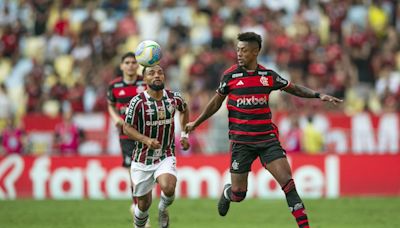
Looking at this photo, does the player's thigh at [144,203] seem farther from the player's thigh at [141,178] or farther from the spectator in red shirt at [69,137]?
the spectator in red shirt at [69,137]

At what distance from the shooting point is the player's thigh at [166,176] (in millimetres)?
12359

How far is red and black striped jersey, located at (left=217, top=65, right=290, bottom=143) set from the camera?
12578 mm

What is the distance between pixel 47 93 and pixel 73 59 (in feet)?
6.11

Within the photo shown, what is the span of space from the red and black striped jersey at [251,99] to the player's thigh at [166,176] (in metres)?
1.08

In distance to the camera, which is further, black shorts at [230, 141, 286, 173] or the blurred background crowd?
the blurred background crowd

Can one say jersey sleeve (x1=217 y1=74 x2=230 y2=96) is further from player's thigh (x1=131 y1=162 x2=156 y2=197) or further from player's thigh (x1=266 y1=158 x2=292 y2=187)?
player's thigh (x1=131 y1=162 x2=156 y2=197)

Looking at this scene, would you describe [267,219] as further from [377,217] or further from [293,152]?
[293,152]

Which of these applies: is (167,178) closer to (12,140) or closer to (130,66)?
→ (130,66)

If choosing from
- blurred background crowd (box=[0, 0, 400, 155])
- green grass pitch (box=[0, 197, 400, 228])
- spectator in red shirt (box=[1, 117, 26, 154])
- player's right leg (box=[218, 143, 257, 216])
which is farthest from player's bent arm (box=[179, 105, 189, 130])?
spectator in red shirt (box=[1, 117, 26, 154])

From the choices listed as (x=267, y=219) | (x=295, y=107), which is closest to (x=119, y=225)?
(x=267, y=219)

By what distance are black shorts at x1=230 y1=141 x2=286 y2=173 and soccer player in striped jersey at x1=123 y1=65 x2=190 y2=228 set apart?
76 centimetres

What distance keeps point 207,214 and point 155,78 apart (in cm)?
550

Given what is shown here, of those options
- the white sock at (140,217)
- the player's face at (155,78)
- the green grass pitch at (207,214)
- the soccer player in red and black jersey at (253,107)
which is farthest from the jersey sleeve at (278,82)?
the green grass pitch at (207,214)

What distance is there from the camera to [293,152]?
74.4ft
